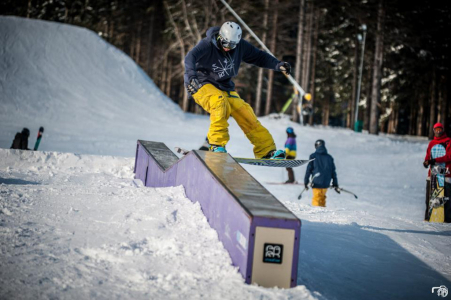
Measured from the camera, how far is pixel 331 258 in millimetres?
3795

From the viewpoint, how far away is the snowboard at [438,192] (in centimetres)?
709

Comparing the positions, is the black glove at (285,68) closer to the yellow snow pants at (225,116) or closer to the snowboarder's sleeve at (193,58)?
the yellow snow pants at (225,116)

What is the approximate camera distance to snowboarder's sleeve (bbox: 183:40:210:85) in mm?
5223

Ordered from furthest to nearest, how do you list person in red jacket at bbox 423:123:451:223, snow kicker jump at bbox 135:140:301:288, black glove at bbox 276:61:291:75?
person in red jacket at bbox 423:123:451:223, black glove at bbox 276:61:291:75, snow kicker jump at bbox 135:140:301:288

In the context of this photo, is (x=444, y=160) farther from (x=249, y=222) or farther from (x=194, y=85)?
(x=249, y=222)

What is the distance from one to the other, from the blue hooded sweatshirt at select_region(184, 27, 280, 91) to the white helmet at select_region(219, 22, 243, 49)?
0.13 metres

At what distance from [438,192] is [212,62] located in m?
4.87

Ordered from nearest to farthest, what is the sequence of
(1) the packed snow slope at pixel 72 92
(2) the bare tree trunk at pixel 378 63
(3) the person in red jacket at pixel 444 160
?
1. (3) the person in red jacket at pixel 444 160
2. (1) the packed snow slope at pixel 72 92
3. (2) the bare tree trunk at pixel 378 63

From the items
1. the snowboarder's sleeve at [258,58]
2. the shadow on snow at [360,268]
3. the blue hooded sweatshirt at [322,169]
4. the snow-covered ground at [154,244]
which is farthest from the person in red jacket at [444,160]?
the snowboarder's sleeve at [258,58]

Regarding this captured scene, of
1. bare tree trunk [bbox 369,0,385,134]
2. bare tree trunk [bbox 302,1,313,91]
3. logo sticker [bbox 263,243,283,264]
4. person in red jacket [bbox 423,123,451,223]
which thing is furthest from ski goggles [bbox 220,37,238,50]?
bare tree trunk [bbox 369,0,385,134]

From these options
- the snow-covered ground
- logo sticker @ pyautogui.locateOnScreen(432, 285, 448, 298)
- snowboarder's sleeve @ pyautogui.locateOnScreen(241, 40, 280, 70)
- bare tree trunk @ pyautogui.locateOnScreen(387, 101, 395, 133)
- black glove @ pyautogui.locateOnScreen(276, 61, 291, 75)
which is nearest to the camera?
the snow-covered ground

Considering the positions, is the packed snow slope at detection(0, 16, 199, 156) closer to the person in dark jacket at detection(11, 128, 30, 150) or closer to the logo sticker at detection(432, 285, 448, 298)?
the person in dark jacket at detection(11, 128, 30, 150)

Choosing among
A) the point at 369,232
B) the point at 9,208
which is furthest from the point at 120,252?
the point at 369,232

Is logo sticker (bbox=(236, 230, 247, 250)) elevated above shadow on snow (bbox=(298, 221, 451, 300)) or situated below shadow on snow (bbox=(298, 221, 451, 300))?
above
